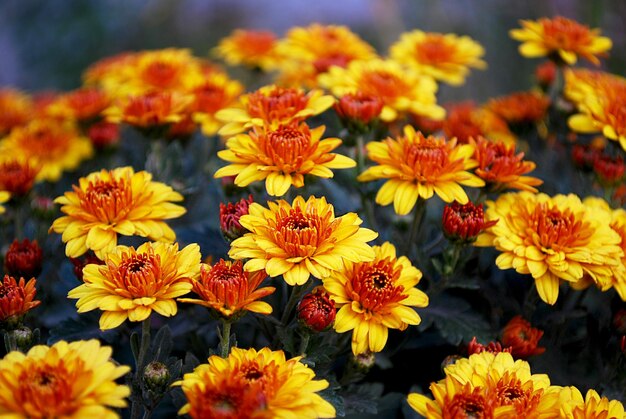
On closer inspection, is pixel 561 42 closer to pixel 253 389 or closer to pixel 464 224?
pixel 464 224

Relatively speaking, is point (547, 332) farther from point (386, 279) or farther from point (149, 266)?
point (149, 266)

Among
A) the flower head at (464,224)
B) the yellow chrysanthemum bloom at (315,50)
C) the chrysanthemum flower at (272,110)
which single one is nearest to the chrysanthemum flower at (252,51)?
the yellow chrysanthemum bloom at (315,50)

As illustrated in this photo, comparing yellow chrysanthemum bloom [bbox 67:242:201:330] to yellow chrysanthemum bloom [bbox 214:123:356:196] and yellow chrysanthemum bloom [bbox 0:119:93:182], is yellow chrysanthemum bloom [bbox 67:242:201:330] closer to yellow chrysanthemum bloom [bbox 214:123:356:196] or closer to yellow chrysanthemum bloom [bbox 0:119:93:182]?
yellow chrysanthemum bloom [bbox 214:123:356:196]

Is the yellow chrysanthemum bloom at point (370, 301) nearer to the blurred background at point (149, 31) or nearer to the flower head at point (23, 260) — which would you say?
the flower head at point (23, 260)

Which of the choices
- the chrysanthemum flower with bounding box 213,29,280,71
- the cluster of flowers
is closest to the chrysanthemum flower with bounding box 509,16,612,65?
the cluster of flowers

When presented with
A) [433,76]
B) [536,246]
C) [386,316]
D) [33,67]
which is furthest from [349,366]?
[33,67]

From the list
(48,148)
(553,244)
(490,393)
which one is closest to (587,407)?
(490,393)

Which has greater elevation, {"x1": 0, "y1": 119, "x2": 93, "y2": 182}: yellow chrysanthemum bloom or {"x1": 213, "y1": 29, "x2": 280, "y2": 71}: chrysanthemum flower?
{"x1": 213, "y1": 29, "x2": 280, "y2": 71}: chrysanthemum flower
